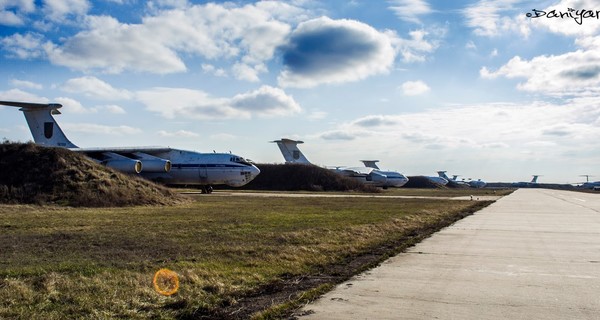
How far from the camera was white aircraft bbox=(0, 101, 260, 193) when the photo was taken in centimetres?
3988

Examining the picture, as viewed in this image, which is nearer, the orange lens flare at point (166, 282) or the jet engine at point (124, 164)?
the orange lens flare at point (166, 282)

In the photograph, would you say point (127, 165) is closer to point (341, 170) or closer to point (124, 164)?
point (124, 164)

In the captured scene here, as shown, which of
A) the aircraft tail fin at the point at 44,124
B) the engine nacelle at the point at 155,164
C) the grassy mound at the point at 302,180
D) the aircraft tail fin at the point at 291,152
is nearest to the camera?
the aircraft tail fin at the point at 44,124

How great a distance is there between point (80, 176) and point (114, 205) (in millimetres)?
3565

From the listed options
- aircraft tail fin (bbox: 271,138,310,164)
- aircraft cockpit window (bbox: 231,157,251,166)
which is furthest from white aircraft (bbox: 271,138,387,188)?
aircraft cockpit window (bbox: 231,157,251,166)

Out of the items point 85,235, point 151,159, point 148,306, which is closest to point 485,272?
point 148,306

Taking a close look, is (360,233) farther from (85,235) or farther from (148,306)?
(148,306)

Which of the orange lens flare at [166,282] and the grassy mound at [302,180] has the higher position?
the grassy mound at [302,180]

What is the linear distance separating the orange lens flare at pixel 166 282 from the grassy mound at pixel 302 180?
6063 centimetres

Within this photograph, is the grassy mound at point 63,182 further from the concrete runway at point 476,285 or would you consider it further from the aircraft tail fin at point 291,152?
the aircraft tail fin at point 291,152

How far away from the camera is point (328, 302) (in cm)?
650

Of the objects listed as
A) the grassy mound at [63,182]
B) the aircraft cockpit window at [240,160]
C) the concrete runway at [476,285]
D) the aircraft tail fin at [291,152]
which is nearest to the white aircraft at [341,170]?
the aircraft tail fin at [291,152]

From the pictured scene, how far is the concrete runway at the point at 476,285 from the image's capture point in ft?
19.9

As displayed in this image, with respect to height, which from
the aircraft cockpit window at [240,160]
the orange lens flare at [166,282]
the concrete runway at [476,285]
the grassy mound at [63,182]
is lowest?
the orange lens flare at [166,282]
